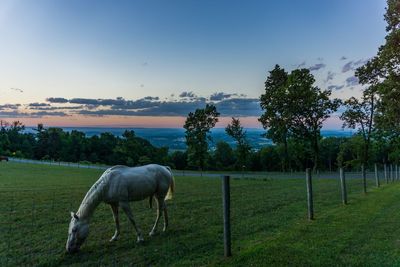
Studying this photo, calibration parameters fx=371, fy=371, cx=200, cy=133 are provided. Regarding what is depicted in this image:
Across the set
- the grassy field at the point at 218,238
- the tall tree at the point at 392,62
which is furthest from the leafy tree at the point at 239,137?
the grassy field at the point at 218,238

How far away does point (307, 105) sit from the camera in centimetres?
4828

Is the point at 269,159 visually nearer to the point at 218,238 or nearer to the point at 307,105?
the point at 307,105

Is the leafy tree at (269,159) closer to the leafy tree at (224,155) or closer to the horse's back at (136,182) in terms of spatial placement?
the leafy tree at (224,155)

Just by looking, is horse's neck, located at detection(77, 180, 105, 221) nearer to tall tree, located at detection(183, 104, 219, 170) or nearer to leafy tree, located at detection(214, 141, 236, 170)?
tall tree, located at detection(183, 104, 219, 170)

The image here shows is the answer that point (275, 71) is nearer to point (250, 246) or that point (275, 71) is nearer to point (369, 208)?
point (369, 208)

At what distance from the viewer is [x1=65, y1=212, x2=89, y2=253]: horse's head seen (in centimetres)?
747

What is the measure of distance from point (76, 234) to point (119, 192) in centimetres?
144

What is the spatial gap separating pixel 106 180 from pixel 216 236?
2.88 m

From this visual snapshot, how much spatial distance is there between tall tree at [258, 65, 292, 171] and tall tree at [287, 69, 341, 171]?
796mm

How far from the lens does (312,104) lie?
4859cm

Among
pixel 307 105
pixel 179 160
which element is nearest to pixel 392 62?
pixel 307 105

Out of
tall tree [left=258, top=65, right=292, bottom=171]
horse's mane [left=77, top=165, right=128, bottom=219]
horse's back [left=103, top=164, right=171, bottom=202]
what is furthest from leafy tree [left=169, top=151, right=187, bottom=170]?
horse's mane [left=77, top=165, right=128, bottom=219]

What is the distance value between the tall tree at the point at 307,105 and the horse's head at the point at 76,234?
4361 cm

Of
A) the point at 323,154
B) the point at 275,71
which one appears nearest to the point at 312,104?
the point at 275,71
